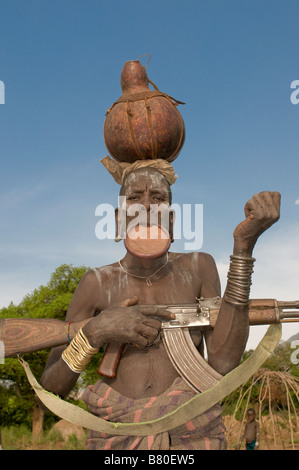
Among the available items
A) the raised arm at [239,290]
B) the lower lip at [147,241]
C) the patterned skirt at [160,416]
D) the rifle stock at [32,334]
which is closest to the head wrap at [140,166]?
the lower lip at [147,241]

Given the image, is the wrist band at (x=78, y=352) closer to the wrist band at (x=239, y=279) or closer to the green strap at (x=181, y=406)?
the green strap at (x=181, y=406)

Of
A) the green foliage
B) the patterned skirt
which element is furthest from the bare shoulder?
the green foliage

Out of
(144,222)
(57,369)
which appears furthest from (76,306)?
(144,222)

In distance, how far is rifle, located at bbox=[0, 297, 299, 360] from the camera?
A: 375 centimetres

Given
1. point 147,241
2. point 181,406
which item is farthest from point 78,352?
point 147,241

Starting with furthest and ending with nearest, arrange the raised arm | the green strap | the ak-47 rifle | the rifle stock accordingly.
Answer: the rifle stock → the ak-47 rifle → the green strap → the raised arm

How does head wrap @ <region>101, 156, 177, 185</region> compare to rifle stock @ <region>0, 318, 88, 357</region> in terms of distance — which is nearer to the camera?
rifle stock @ <region>0, 318, 88, 357</region>

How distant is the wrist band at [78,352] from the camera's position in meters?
3.71

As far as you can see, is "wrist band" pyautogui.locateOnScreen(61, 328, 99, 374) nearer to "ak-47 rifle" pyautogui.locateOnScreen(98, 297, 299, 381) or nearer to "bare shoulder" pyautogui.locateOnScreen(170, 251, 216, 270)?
"ak-47 rifle" pyautogui.locateOnScreen(98, 297, 299, 381)

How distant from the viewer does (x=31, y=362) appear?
21.8m

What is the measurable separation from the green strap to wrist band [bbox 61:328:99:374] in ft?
1.10

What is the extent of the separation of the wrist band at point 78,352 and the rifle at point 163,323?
0.10m
